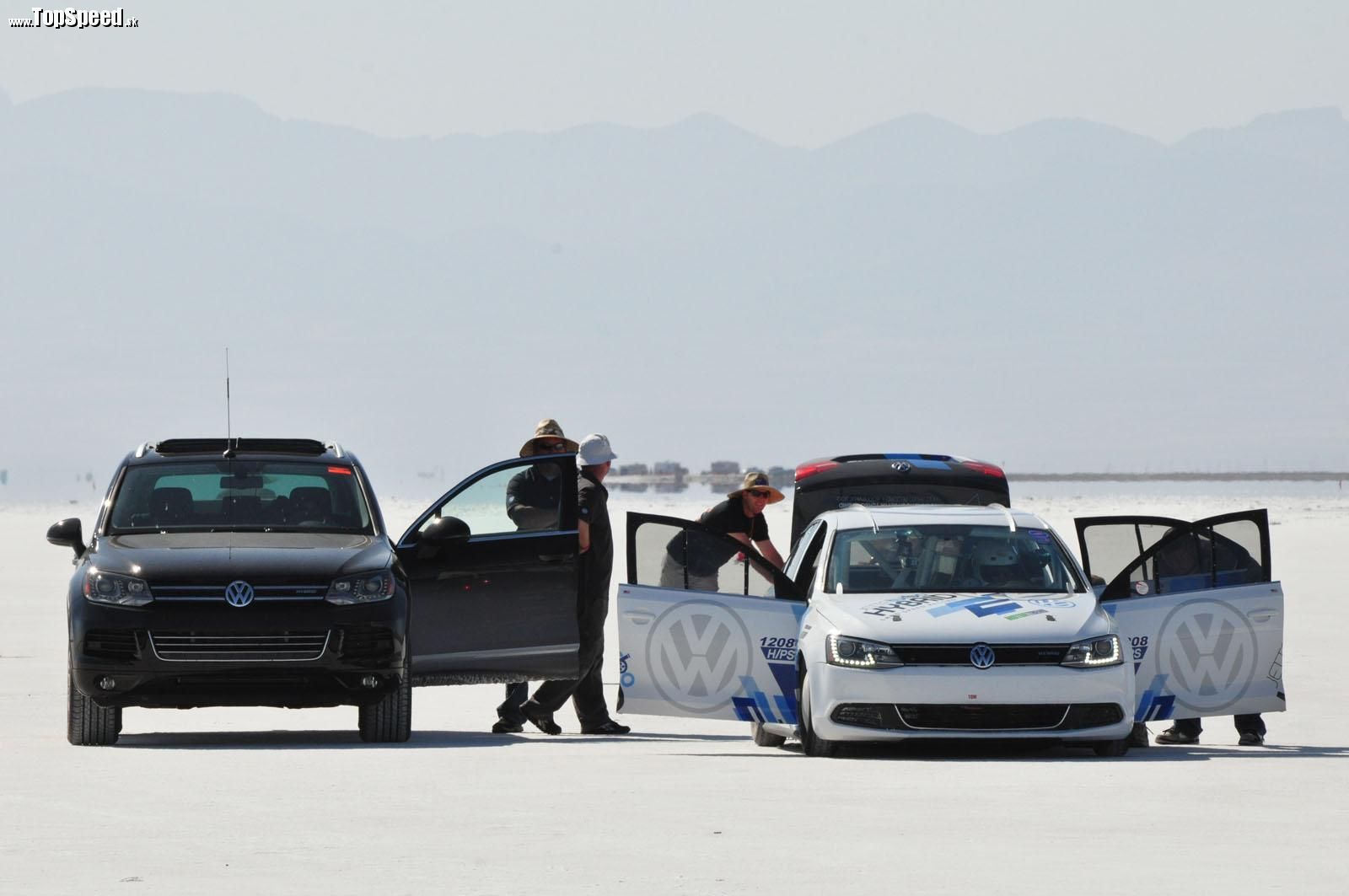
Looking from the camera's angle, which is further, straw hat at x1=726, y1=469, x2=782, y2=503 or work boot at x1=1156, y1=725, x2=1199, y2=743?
straw hat at x1=726, y1=469, x2=782, y2=503

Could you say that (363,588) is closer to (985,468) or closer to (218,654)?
(218,654)

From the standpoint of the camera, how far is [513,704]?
52.2 feet

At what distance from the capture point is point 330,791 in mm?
11188

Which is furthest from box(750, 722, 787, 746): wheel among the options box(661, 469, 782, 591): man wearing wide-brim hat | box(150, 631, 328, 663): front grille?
box(150, 631, 328, 663): front grille

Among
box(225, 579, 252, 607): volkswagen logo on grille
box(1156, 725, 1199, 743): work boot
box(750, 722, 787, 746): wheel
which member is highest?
box(225, 579, 252, 607): volkswagen logo on grille

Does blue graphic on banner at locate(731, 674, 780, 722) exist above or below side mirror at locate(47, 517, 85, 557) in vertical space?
below

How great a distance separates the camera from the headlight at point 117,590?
13.7 metres

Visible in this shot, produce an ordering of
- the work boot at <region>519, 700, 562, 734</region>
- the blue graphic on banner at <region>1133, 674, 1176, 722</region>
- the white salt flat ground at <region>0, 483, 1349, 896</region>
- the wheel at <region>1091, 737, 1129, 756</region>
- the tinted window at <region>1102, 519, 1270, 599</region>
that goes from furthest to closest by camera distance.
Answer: the work boot at <region>519, 700, 562, 734</region>
the tinted window at <region>1102, 519, 1270, 599</region>
the blue graphic on banner at <region>1133, 674, 1176, 722</region>
the wheel at <region>1091, 737, 1129, 756</region>
the white salt flat ground at <region>0, 483, 1349, 896</region>

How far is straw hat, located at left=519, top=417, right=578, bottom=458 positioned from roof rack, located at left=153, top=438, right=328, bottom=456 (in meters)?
1.37

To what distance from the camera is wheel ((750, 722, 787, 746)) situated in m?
14.7

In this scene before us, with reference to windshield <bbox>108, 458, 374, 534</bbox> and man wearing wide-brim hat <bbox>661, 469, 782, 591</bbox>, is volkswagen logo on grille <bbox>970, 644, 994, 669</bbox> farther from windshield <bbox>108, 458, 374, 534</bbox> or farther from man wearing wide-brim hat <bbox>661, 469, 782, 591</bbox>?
windshield <bbox>108, 458, 374, 534</bbox>

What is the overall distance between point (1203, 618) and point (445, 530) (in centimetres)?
467

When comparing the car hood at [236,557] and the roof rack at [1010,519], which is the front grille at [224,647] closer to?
the car hood at [236,557]

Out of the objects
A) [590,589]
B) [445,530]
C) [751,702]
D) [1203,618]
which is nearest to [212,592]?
[445,530]
